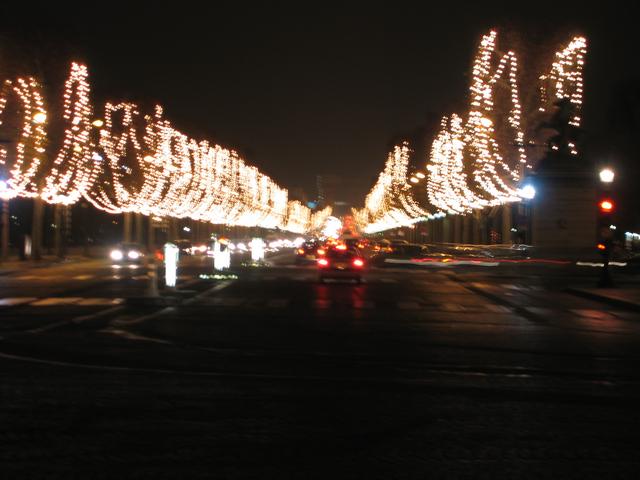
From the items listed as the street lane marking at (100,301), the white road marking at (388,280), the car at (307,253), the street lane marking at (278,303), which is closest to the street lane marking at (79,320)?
the street lane marking at (100,301)

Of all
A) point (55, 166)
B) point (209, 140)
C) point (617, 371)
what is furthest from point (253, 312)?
point (209, 140)

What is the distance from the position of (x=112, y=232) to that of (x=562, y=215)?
6842 centimetres

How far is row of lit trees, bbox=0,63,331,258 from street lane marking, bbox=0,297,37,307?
77.6 feet

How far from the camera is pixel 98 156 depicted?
239 ft

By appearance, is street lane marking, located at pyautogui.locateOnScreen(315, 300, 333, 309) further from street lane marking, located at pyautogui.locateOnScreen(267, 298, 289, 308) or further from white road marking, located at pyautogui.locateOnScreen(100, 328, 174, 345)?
white road marking, located at pyautogui.locateOnScreen(100, 328, 174, 345)

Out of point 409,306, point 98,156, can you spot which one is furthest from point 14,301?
point 98,156

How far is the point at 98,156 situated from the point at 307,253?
18222 mm

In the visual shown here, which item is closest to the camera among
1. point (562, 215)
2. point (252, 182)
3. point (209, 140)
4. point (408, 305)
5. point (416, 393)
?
point (416, 393)

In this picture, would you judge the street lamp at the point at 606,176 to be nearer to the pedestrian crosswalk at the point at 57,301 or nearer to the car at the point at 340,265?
the car at the point at 340,265

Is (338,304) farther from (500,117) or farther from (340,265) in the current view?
(500,117)

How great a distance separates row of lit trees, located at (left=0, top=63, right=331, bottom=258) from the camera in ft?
198

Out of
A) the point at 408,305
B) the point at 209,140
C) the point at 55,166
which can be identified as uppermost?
the point at 209,140

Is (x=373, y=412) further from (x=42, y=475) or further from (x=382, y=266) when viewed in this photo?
(x=382, y=266)

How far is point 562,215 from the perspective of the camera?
55375 millimetres
